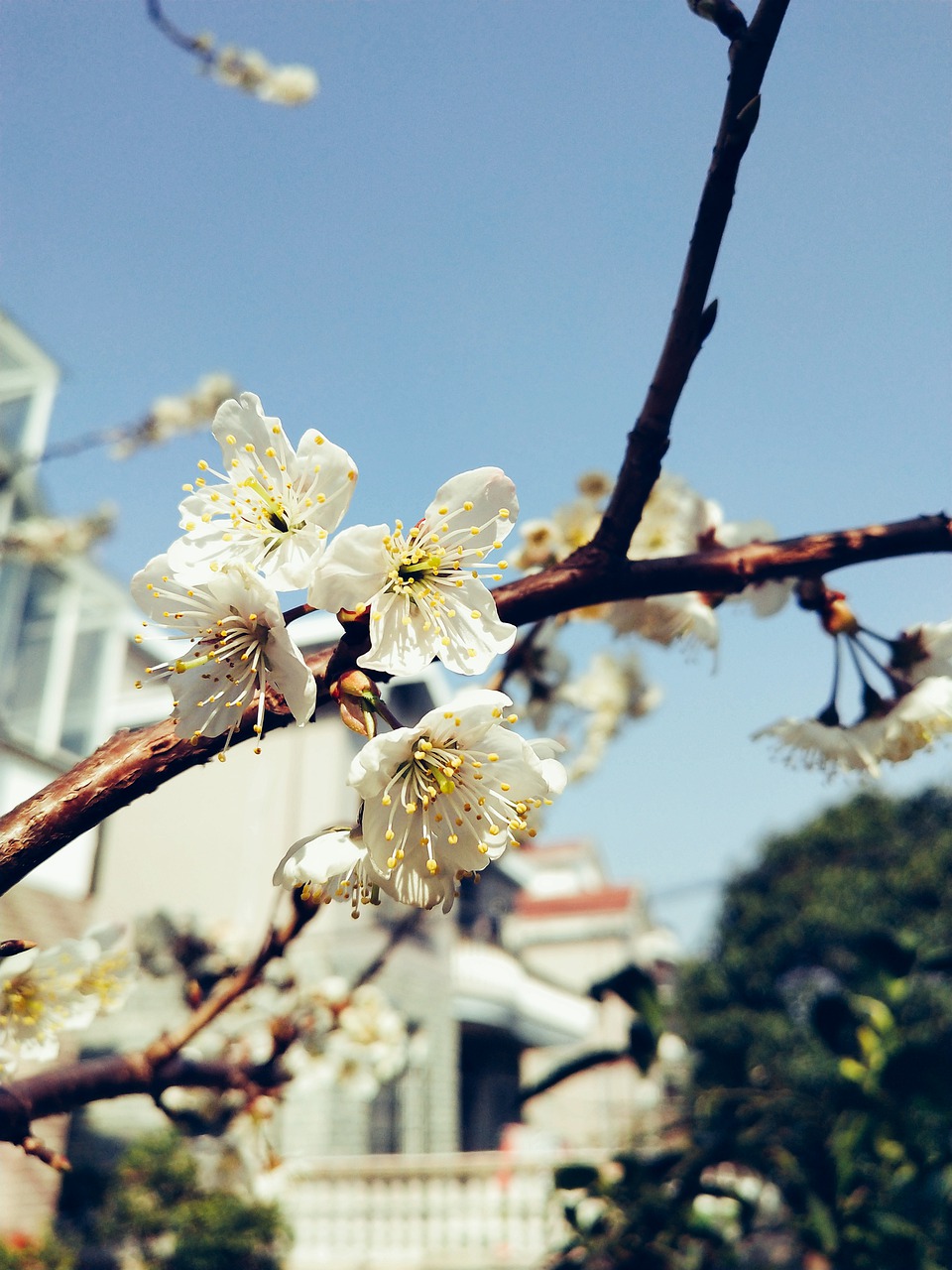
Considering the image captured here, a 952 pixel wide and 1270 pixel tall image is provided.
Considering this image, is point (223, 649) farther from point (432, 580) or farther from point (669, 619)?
point (669, 619)

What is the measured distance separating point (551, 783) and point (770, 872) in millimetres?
18669

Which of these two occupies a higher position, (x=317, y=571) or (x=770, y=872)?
(x=770, y=872)

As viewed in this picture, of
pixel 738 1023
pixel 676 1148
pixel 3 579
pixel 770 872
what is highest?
pixel 770 872

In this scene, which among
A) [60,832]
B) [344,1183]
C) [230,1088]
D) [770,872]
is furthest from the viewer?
[770,872]

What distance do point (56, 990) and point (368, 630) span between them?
0.91m

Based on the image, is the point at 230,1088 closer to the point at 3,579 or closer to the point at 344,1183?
the point at 3,579

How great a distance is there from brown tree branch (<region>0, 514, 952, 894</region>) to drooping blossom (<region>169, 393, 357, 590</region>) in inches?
4.2

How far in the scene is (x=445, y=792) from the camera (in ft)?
2.77

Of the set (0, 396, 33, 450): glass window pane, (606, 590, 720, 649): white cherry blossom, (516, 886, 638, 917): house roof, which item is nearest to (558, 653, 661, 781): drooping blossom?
(606, 590, 720, 649): white cherry blossom

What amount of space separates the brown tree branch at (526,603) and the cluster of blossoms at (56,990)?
0.62 meters

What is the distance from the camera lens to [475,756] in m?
0.87

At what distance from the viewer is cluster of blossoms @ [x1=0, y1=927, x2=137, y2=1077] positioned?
1267 mm

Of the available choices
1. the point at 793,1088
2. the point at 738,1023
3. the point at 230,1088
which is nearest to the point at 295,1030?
the point at 230,1088

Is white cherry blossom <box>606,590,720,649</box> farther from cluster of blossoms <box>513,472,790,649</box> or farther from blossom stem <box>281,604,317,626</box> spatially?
blossom stem <box>281,604,317,626</box>
